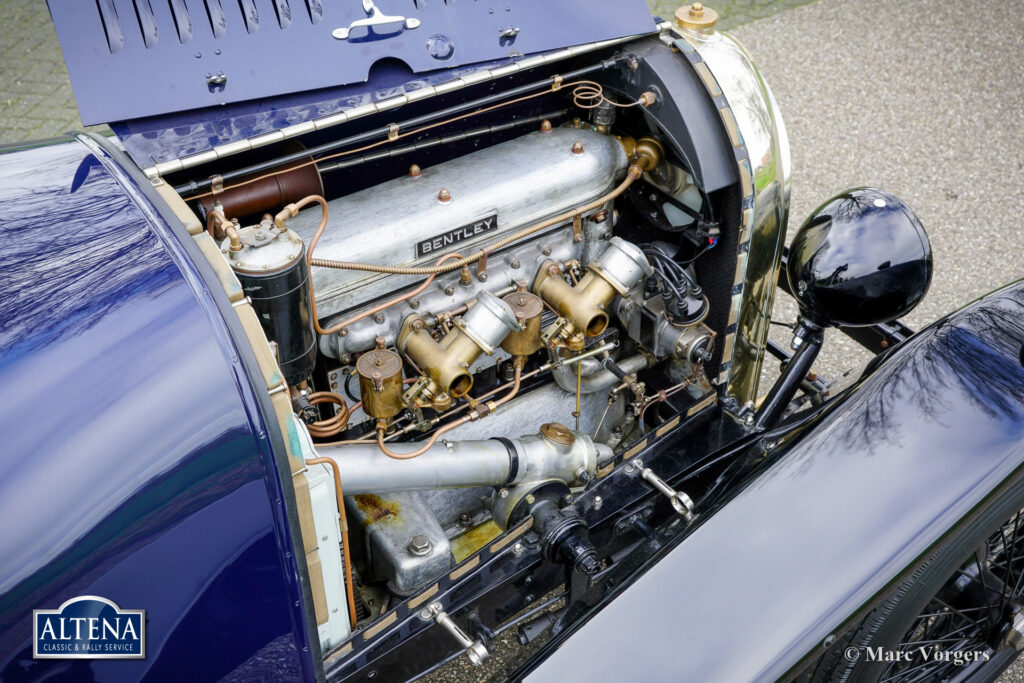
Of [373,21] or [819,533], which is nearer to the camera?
[819,533]

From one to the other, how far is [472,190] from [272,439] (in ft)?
3.16

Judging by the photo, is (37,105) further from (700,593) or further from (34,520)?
(700,593)

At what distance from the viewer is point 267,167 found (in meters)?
2.00

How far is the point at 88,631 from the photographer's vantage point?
1400mm

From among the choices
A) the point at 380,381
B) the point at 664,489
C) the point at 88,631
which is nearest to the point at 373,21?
the point at 380,381

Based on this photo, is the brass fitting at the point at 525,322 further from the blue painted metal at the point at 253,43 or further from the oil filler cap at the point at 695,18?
the oil filler cap at the point at 695,18

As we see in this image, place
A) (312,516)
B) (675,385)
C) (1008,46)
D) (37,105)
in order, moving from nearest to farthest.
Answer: (312,516)
(675,385)
(37,105)
(1008,46)

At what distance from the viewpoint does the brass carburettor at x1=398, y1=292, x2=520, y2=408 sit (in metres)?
2.07

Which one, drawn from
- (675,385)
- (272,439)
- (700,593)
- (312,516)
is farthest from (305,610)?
(675,385)

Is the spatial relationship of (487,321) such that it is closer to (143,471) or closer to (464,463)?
(464,463)

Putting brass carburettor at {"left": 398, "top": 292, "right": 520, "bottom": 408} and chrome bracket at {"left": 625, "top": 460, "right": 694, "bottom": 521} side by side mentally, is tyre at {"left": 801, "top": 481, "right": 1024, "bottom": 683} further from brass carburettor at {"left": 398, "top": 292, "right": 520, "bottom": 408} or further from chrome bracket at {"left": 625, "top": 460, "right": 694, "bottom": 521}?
brass carburettor at {"left": 398, "top": 292, "right": 520, "bottom": 408}

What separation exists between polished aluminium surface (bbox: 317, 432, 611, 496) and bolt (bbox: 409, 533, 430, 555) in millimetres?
111

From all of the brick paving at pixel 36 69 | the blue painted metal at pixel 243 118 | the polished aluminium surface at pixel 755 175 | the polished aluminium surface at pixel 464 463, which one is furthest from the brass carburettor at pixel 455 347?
the brick paving at pixel 36 69

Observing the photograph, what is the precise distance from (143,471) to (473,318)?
0.86 meters
